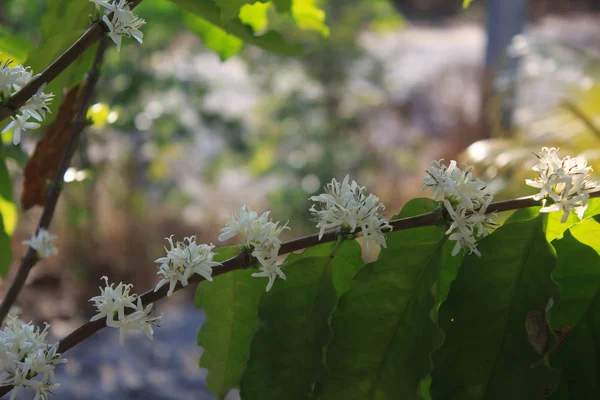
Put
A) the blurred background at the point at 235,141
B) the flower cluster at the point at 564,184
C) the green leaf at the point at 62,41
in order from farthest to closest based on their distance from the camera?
the blurred background at the point at 235,141 → the green leaf at the point at 62,41 → the flower cluster at the point at 564,184

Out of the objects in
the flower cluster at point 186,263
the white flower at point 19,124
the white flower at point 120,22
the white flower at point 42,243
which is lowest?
the white flower at point 42,243

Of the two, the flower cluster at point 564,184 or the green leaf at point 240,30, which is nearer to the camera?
the flower cluster at point 564,184

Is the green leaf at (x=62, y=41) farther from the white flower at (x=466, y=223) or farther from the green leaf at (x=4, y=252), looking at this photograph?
the white flower at (x=466, y=223)

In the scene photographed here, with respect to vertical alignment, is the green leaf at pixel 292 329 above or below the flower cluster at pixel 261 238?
below

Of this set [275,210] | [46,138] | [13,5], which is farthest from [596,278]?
[13,5]

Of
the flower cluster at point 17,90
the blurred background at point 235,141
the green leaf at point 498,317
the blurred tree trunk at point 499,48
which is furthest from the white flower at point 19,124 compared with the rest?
the blurred tree trunk at point 499,48

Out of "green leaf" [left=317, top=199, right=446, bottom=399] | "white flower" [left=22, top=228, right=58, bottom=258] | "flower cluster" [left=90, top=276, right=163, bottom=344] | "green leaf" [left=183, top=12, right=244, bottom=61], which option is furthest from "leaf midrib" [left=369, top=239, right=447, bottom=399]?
"green leaf" [left=183, top=12, right=244, bottom=61]

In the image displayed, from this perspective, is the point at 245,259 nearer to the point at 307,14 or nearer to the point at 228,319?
the point at 228,319
